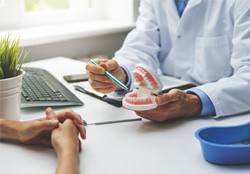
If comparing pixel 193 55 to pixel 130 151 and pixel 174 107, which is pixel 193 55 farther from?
pixel 130 151

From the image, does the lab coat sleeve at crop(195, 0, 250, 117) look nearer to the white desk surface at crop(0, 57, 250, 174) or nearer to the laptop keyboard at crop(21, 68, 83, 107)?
the white desk surface at crop(0, 57, 250, 174)

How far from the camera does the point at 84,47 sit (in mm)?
1981

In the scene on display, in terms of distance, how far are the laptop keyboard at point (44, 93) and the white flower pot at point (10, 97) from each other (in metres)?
0.11

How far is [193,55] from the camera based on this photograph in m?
1.40

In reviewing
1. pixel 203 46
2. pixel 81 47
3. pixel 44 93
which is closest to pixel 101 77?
pixel 44 93

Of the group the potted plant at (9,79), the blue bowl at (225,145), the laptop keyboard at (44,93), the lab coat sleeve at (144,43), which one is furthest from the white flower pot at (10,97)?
the lab coat sleeve at (144,43)

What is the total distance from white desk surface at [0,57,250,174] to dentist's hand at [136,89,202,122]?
19 millimetres

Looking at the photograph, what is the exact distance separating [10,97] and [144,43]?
0.68m

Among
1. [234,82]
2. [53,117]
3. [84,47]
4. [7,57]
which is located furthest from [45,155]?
[84,47]

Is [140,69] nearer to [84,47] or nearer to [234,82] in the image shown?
[234,82]

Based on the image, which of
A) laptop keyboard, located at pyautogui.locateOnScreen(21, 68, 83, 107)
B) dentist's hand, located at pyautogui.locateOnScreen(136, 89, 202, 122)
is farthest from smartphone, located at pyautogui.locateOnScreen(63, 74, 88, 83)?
dentist's hand, located at pyautogui.locateOnScreen(136, 89, 202, 122)

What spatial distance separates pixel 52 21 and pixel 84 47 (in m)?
0.21

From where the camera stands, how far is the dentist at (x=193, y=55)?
3.37 ft

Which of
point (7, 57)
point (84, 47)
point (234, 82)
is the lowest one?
point (84, 47)
